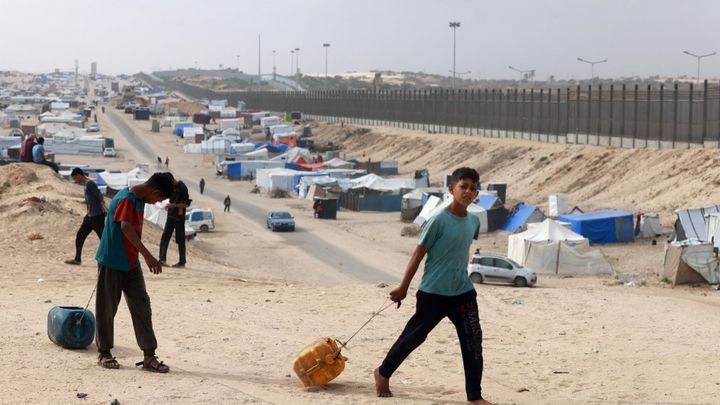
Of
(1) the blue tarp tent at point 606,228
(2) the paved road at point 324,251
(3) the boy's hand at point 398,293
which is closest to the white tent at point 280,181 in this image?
(2) the paved road at point 324,251

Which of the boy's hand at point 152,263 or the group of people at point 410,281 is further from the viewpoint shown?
the boy's hand at point 152,263

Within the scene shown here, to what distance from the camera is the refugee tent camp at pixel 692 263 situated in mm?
26078

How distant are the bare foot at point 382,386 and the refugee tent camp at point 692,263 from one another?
19.5m

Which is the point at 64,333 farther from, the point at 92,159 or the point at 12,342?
the point at 92,159

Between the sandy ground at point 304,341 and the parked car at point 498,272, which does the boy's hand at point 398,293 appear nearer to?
the sandy ground at point 304,341

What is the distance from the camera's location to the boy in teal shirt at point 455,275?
7758 millimetres

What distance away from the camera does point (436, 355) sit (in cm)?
1005

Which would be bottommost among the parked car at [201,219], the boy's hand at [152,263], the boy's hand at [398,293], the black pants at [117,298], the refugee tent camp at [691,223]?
the parked car at [201,219]

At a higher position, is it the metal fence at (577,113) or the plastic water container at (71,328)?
the metal fence at (577,113)

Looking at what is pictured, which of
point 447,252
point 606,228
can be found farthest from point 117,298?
point 606,228

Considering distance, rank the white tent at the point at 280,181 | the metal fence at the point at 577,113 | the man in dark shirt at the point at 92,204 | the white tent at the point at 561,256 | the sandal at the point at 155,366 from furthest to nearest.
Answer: the white tent at the point at 280,181 → the metal fence at the point at 577,113 → the white tent at the point at 561,256 → the man in dark shirt at the point at 92,204 → the sandal at the point at 155,366

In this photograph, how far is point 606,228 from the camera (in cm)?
3594

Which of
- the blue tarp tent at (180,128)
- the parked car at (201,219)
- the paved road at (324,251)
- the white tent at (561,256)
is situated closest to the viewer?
the paved road at (324,251)

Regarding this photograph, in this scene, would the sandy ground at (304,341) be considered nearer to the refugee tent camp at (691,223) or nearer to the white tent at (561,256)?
the white tent at (561,256)
